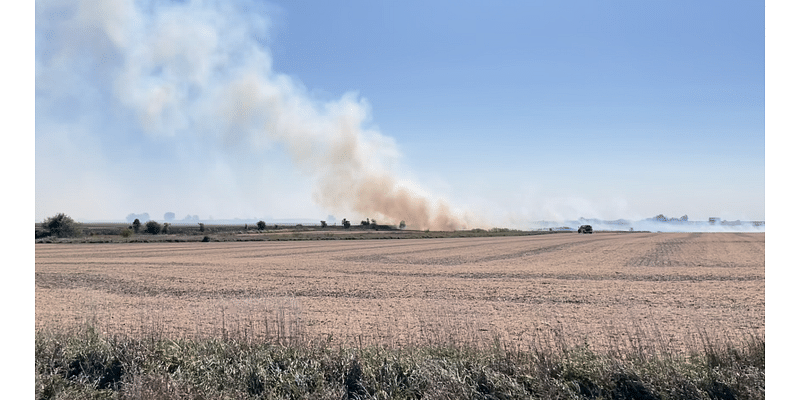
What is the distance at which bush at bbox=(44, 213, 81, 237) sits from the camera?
3568 inches

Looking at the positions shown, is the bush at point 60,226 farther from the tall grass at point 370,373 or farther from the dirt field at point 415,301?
the tall grass at point 370,373

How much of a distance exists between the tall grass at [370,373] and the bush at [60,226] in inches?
3925

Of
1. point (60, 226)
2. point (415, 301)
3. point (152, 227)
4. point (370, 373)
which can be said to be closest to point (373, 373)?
point (370, 373)

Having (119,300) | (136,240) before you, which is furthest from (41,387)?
(136,240)

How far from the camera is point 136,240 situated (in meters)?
79.9

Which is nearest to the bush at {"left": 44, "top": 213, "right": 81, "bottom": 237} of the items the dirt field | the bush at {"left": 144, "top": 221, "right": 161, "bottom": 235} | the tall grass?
the bush at {"left": 144, "top": 221, "right": 161, "bottom": 235}

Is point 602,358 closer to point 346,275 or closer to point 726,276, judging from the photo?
point 346,275

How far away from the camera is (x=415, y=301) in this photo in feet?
68.6

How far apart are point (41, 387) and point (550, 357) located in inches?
360

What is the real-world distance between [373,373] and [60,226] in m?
105

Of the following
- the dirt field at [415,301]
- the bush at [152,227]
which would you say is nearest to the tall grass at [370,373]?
the dirt field at [415,301]

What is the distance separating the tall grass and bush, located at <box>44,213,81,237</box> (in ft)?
327

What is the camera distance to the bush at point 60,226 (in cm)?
9062

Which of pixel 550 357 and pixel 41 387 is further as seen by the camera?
pixel 550 357
